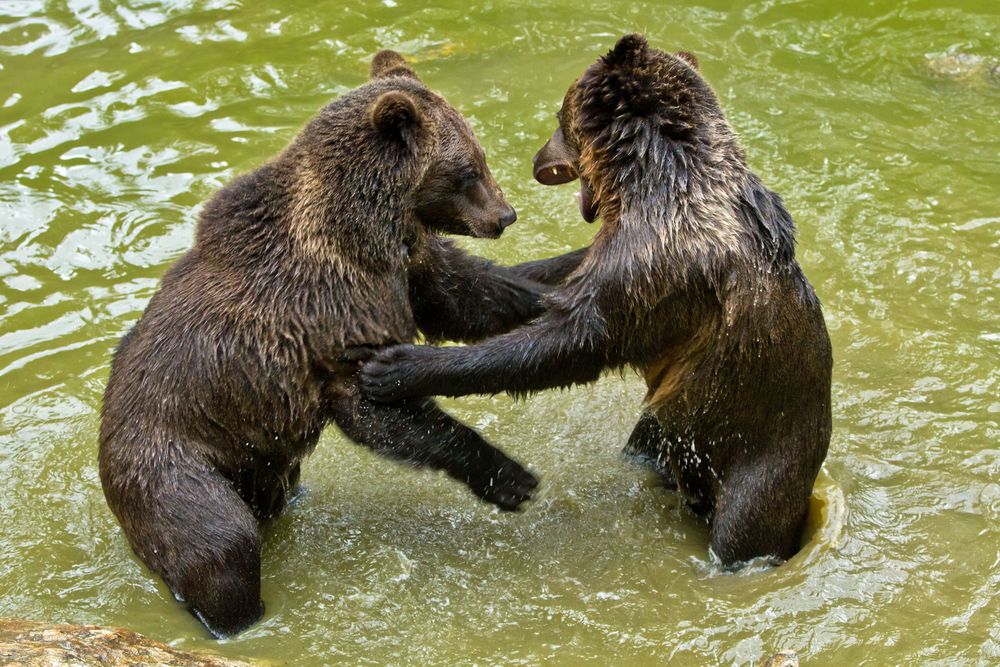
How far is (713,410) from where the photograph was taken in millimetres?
7129

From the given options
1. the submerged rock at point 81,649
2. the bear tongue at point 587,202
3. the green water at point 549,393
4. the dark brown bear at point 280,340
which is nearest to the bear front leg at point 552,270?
the bear tongue at point 587,202

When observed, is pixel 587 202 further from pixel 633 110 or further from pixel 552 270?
pixel 552 270

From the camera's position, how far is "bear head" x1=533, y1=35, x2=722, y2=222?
6945mm

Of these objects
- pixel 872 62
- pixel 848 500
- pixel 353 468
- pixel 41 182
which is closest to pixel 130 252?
pixel 41 182

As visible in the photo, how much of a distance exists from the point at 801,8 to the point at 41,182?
9203mm

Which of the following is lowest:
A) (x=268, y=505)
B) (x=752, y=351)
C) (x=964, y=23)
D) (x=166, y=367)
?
(x=964, y=23)

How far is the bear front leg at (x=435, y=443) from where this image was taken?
709cm

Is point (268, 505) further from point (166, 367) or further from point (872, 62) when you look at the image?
point (872, 62)

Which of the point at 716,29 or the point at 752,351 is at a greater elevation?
the point at 752,351

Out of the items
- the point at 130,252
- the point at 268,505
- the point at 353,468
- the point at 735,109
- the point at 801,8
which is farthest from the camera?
the point at 801,8

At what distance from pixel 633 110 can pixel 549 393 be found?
9.69ft

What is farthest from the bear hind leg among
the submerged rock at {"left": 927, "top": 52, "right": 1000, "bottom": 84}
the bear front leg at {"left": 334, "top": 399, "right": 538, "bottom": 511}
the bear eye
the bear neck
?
the submerged rock at {"left": 927, "top": 52, "right": 1000, "bottom": 84}

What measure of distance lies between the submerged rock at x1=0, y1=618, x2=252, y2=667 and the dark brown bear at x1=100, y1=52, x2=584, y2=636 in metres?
0.84

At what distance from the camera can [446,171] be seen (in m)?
7.29
